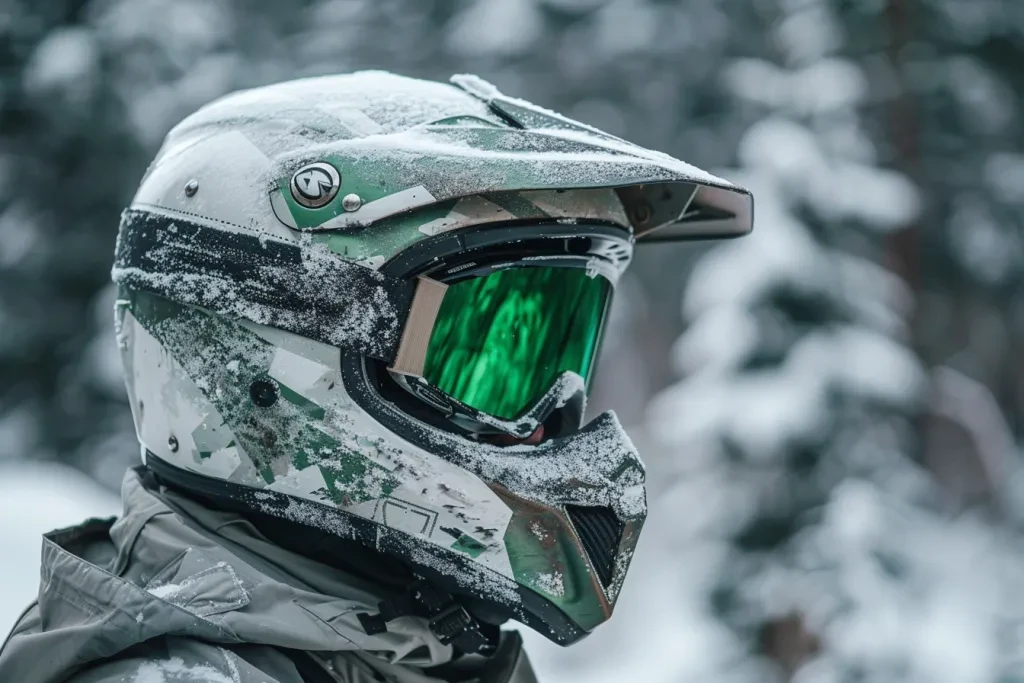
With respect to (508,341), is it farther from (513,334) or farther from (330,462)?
(330,462)

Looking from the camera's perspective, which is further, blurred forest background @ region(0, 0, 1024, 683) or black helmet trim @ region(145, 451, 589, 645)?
blurred forest background @ region(0, 0, 1024, 683)

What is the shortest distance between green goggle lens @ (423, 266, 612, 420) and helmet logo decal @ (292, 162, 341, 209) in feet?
1.00

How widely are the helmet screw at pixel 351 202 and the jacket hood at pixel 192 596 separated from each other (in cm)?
65

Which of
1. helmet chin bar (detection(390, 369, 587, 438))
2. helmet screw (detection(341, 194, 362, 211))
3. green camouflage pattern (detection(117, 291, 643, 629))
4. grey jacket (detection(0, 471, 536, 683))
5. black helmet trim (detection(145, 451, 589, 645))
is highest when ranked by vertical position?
helmet screw (detection(341, 194, 362, 211))

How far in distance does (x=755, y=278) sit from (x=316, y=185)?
5144mm

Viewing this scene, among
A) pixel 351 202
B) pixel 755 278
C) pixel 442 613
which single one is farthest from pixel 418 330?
pixel 755 278

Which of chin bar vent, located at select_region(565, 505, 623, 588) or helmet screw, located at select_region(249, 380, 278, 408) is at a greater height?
helmet screw, located at select_region(249, 380, 278, 408)

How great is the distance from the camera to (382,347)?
196 centimetres

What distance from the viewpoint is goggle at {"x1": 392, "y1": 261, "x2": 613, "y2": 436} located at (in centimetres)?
205

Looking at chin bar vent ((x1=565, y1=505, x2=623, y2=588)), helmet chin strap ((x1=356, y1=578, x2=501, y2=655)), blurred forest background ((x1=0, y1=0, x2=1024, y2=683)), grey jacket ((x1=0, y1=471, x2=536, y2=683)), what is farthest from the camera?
blurred forest background ((x1=0, y1=0, x2=1024, y2=683))

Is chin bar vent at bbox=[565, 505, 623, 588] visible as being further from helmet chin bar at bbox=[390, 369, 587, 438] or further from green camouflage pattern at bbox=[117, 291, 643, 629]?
helmet chin bar at bbox=[390, 369, 587, 438]

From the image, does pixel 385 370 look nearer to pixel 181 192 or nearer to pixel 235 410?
pixel 235 410

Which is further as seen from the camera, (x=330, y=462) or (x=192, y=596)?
(x=330, y=462)

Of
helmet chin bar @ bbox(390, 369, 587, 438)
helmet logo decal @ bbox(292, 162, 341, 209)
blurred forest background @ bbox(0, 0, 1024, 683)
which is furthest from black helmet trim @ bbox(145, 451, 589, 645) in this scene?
blurred forest background @ bbox(0, 0, 1024, 683)
